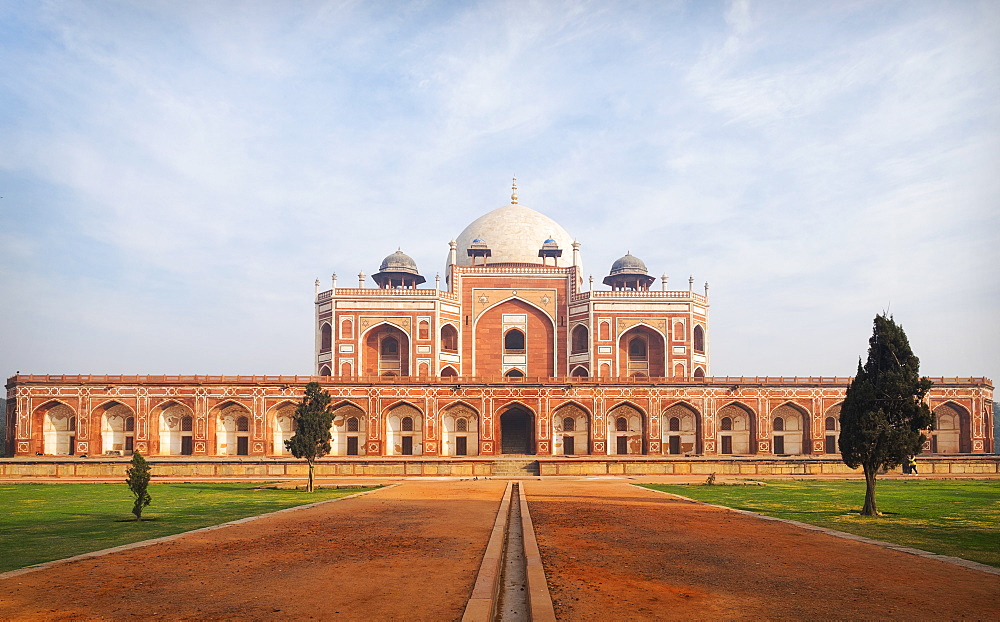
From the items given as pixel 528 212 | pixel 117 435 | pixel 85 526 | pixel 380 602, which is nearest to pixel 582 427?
pixel 528 212

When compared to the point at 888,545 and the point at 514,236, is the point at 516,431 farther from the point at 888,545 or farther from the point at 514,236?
the point at 888,545

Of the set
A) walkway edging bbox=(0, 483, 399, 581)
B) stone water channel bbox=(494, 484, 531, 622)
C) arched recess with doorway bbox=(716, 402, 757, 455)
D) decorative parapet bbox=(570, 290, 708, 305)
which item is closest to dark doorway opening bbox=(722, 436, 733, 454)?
arched recess with doorway bbox=(716, 402, 757, 455)

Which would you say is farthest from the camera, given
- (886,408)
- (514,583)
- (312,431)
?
(312,431)

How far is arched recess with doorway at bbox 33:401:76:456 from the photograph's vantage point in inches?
1575

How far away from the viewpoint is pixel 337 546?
37.6ft

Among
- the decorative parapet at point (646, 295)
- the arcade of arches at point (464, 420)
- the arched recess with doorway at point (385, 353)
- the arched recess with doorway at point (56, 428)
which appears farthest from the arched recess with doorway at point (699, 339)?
the arched recess with doorway at point (56, 428)

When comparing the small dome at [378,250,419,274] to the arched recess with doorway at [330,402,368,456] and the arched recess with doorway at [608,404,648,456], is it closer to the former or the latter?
the arched recess with doorway at [330,402,368,456]

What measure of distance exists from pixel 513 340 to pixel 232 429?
58.5ft

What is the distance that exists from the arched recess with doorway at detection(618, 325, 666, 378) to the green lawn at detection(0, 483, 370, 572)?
27.5 metres

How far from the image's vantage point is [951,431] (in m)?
43.0

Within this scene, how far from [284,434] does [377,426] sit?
202 inches

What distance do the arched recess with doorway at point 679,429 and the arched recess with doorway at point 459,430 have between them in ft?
33.1

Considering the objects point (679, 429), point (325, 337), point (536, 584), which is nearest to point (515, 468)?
point (679, 429)

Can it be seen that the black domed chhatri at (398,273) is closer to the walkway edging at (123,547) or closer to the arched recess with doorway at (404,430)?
the arched recess with doorway at (404,430)
